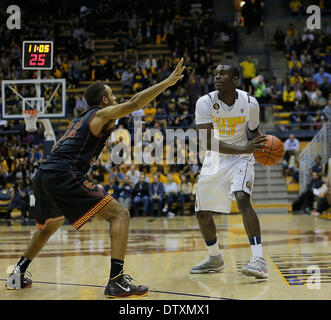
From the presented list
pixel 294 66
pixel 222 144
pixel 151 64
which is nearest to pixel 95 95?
pixel 222 144

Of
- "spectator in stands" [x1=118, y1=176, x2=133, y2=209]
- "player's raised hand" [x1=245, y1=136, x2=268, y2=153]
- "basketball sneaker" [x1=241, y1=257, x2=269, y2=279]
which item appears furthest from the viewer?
"spectator in stands" [x1=118, y1=176, x2=133, y2=209]

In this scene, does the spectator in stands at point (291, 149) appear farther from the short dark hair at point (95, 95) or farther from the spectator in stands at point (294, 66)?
the short dark hair at point (95, 95)

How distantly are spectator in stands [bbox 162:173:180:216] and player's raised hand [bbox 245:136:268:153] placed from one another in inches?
416

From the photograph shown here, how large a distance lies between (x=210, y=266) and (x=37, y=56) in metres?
9.78

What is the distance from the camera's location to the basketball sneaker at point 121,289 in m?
4.43

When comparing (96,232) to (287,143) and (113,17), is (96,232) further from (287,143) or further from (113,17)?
(113,17)

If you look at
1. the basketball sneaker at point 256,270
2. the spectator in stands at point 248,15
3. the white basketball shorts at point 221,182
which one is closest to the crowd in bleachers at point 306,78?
the spectator in stands at point 248,15

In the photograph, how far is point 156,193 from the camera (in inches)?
630

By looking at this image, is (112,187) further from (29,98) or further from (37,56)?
(37,56)

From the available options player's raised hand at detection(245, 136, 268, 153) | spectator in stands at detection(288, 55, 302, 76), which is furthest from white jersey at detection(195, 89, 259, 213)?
spectator in stands at detection(288, 55, 302, 76)

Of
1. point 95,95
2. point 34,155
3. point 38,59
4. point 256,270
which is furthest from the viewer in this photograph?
point 34,155

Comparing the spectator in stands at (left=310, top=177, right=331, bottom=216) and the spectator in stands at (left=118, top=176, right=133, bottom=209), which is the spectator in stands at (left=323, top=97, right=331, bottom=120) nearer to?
the spectator in stands at (left=310, top=177, right=331, bottom=216)

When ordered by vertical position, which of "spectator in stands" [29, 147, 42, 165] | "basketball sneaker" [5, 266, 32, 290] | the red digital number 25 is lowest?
"spectator in stands" [29, 147, 42, 165]

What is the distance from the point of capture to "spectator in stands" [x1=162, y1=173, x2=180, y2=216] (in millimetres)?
15969
